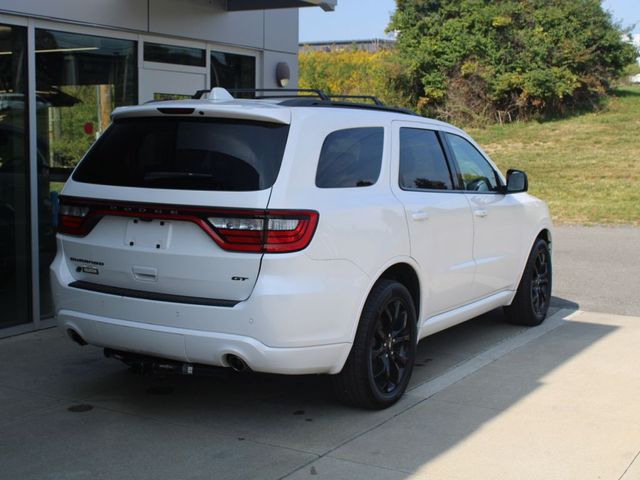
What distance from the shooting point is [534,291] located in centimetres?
768

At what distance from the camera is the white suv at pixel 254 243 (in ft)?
14.5

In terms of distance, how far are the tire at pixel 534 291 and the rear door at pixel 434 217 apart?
51.5 inches

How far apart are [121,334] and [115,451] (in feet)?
2.09

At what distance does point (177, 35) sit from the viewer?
27.9 ft

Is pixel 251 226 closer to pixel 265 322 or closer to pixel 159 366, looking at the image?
pixel 265 322

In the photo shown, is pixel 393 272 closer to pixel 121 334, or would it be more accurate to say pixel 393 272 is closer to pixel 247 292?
pixel 247 292

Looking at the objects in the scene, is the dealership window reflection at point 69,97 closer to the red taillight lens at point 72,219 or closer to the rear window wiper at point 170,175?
the red taillight lens at point 72,219

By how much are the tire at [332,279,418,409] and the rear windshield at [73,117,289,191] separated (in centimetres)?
109

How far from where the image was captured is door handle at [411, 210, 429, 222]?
542cm

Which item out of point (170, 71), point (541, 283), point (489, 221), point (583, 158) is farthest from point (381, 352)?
point (583, 158)

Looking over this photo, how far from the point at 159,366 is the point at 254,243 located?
98cm

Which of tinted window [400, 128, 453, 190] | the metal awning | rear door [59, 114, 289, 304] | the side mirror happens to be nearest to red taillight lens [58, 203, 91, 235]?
rear door [59, 114, 289, 304]

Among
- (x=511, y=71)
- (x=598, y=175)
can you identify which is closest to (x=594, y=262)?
(x=598, y=175)

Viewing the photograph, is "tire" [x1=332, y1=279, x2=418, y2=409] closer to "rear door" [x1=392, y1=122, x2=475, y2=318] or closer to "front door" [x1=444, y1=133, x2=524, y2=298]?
"rear door" [x1=392, y1=122, x2=475, y2=318]
